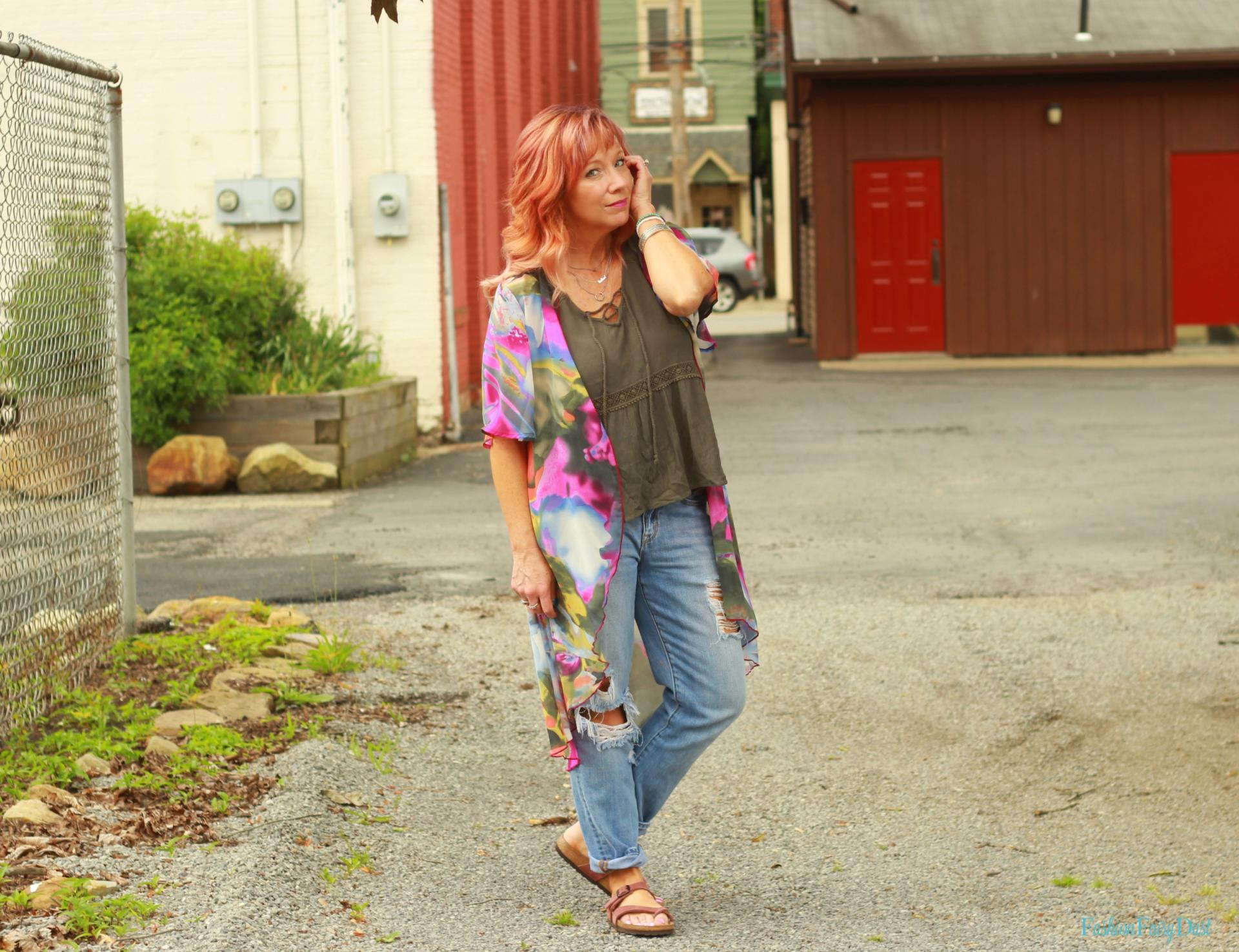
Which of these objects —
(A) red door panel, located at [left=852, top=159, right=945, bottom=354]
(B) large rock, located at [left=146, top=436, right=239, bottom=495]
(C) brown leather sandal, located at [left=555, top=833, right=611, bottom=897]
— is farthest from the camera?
(A) red door panel, located at [left=852, top=159, right=945, bottom=354]

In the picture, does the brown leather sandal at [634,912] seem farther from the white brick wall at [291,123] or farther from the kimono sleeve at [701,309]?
the white brick wall at [291,123]

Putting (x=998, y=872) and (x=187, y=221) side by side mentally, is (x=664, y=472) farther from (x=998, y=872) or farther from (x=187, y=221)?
(x=187, y=221)

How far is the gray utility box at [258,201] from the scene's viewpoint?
46.6ft

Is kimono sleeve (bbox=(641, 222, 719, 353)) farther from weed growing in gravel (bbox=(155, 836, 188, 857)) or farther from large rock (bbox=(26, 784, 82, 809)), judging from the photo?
large rock (bbox=(26, 784, 82, 809))

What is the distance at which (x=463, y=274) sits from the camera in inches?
623

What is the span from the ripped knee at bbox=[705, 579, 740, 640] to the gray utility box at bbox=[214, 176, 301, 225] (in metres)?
11.1

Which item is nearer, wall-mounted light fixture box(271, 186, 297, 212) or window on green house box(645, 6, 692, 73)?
wall-mounted light fixture box(271, 186, 297, 212)

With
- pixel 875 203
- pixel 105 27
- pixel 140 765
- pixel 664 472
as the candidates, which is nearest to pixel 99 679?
pixel 140 765

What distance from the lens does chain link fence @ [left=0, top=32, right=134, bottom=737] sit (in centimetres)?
543

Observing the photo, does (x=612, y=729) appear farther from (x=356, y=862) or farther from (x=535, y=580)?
(x=356, y=862)

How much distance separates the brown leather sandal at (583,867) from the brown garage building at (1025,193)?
17158 mm

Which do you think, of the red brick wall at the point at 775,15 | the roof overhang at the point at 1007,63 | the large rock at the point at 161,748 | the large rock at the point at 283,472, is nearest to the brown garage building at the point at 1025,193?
the roof overhang at the point at 1007,63

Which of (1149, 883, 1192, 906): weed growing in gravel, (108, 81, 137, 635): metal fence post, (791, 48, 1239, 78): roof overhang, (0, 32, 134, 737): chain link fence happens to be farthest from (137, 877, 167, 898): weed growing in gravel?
(791, 48, 1239, 78): roof overhang

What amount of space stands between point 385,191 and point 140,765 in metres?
9.82
